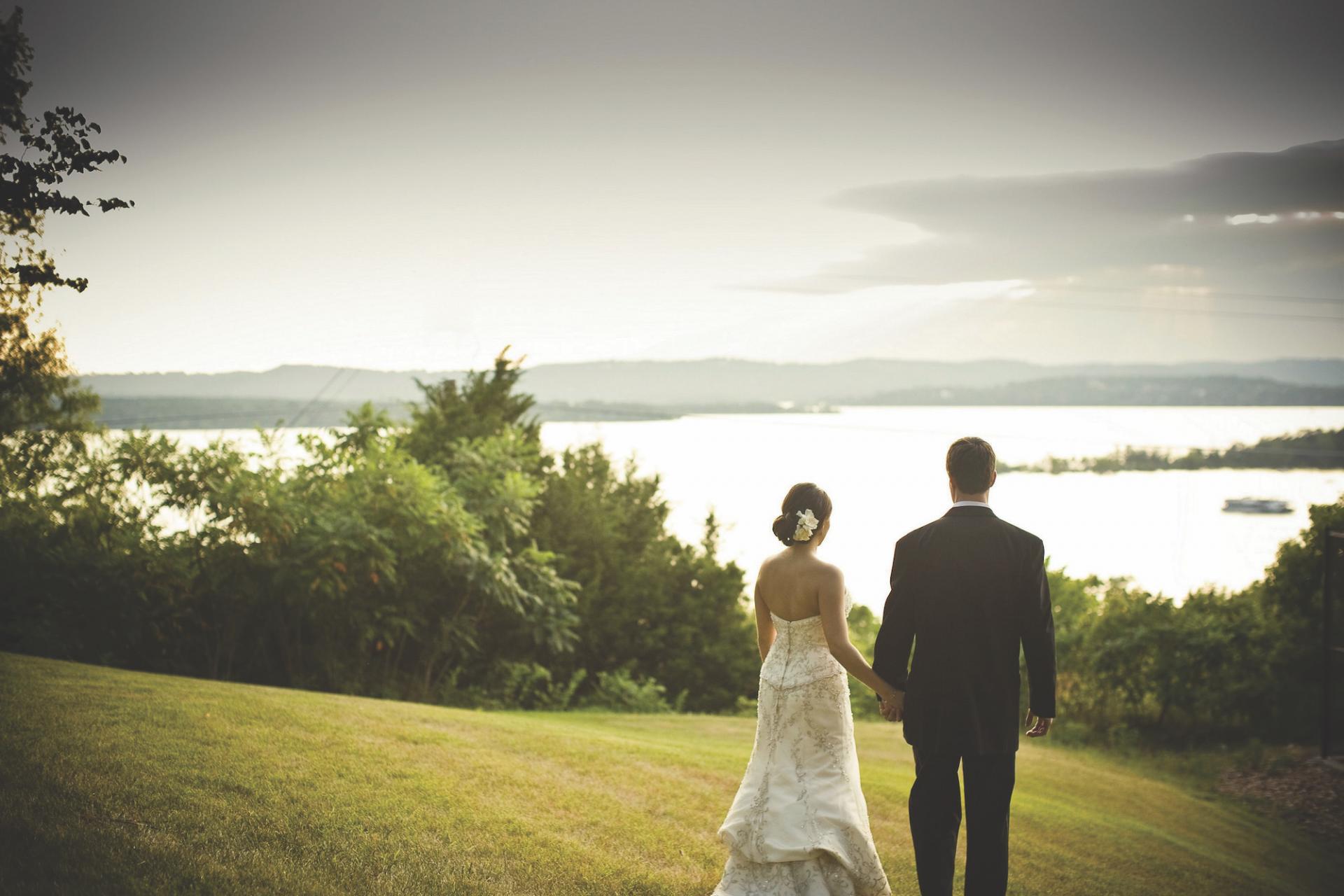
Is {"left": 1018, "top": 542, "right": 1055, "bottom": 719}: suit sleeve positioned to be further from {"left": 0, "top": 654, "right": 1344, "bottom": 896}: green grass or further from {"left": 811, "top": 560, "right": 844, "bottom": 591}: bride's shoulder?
{"left": 0, "top": 654, "right": 1344, "bottom": 896}: green grass

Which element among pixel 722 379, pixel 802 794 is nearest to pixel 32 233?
pixel 802 794

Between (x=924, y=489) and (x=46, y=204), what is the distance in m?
22.5

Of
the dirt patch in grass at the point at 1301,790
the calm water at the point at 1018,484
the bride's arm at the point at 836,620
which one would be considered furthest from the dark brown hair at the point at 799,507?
the calm water at the point at 1018,484

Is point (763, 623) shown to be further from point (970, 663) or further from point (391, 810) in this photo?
point (391, 810)

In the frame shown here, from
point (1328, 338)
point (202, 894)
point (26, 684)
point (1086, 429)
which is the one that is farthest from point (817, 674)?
point (1328, 338)

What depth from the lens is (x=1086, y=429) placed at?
22500 mm

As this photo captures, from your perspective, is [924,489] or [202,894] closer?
[202,894]

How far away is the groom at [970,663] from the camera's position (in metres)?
3.97

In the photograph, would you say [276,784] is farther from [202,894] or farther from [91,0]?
[91,0]

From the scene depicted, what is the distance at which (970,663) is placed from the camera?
13.1ft

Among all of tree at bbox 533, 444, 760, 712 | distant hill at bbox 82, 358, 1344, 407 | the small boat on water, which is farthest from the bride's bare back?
the small boat on water

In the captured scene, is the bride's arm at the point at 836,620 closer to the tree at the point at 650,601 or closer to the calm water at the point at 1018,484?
the tree at the point at 650,601

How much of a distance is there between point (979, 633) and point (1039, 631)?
0.89 ft

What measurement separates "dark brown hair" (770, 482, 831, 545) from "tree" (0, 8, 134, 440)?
5.02m
